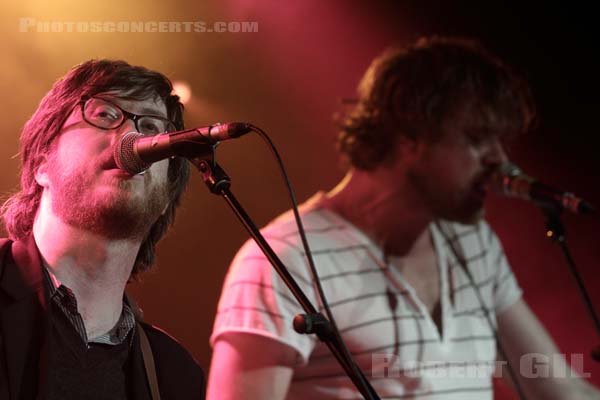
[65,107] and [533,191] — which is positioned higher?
[65,107]

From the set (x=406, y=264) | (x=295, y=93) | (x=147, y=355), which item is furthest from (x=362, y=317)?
(x=295, y=93)

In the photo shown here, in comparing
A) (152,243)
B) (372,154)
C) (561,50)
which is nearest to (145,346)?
(152,243)

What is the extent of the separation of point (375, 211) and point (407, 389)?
2.22ft

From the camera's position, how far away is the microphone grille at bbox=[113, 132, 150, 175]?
1573 millimetres

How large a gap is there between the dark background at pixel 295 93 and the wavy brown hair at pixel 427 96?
13cm

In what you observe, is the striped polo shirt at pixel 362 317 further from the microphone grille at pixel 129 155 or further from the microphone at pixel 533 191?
the microphone grille at pixel 129 155

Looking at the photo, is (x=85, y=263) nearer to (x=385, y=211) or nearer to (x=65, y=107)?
(x=65, y=107)

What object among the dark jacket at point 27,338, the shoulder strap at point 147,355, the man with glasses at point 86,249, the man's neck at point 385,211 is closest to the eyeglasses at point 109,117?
the man with glasses at point 86,249

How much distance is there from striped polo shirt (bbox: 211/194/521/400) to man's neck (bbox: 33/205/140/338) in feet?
1.75

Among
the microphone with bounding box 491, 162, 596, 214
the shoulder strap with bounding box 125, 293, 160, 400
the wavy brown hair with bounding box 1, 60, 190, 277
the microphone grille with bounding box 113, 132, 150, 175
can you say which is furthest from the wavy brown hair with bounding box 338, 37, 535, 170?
the microphone grille with bounding box 113, 132, 150, 175

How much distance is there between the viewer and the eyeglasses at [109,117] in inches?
71.9

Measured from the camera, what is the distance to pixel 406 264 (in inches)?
108

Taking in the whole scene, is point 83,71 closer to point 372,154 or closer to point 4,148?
point 4,148

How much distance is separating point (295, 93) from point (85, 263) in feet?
4.51
